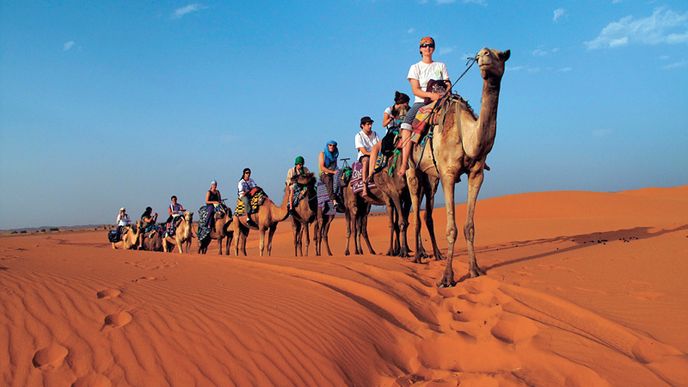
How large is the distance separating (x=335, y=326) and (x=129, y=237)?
20.7m

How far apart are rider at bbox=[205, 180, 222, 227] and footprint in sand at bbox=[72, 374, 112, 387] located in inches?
581

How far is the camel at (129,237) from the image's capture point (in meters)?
21.0

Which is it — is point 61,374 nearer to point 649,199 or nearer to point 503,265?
point 503,265

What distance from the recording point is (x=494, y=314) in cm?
453

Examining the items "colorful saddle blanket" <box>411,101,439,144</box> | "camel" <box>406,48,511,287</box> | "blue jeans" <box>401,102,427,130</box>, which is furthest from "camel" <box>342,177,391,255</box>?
"camel" <box>406,48,511,287</box>

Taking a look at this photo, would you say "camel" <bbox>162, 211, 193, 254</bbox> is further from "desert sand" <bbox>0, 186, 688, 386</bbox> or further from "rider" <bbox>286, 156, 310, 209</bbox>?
"desert sand" <bbox>0, 186, 688, 386</bbox>

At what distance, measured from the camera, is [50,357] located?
111 inches

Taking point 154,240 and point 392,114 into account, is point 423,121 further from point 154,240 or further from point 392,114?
point 154,240

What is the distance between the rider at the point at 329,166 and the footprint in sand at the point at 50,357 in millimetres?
9955

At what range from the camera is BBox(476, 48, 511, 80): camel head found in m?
5.62


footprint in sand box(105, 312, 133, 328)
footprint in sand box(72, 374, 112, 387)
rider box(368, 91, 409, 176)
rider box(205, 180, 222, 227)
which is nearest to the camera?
footprint in sand box(72, 374, 112, 387)

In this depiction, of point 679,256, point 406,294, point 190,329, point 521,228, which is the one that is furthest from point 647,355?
point 521,228

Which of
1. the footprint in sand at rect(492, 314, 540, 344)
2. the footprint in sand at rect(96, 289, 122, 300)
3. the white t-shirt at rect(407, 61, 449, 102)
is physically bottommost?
the footprint in sand at rect(492, 314, 540, 344)

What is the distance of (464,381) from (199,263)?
5077mm
